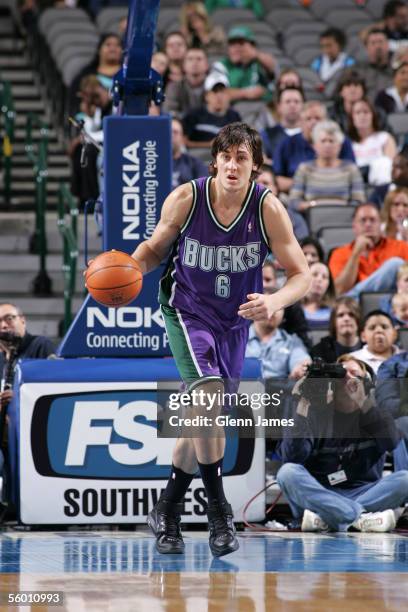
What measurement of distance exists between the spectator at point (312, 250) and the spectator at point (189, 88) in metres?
3.69

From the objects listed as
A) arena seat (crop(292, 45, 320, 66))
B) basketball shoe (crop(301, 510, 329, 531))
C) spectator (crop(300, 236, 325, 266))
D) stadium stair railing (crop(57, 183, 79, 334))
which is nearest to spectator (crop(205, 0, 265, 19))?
arena seat (crop(292, 45, 320, 66))

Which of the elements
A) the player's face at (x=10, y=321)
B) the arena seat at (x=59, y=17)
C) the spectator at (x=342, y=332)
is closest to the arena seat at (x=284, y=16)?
the arena seat at (x=59, y=17)

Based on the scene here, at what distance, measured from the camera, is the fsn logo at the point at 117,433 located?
8.37 meters

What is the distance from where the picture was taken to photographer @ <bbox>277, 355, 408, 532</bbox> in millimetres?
8484

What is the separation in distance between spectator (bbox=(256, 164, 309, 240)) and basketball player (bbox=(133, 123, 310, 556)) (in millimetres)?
4723

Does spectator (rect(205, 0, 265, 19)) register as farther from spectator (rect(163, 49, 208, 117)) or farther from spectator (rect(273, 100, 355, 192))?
spectator (rect(273, 100, 355, 192))

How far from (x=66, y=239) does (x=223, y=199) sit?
5478 millimetres

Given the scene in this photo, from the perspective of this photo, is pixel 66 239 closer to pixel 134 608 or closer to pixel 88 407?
pixel 88 407

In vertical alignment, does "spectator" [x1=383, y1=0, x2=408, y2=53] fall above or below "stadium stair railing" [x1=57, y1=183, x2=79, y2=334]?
above

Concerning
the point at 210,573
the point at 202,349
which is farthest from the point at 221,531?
the point at 202,349

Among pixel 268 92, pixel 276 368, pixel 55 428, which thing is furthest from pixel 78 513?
pixel 268 92

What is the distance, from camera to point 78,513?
27.3ft

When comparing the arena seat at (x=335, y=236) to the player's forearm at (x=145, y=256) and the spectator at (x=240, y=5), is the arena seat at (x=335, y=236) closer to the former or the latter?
the player's forearm at (x=145, y=256)

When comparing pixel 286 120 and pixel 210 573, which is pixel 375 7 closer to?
pixel 286 120
